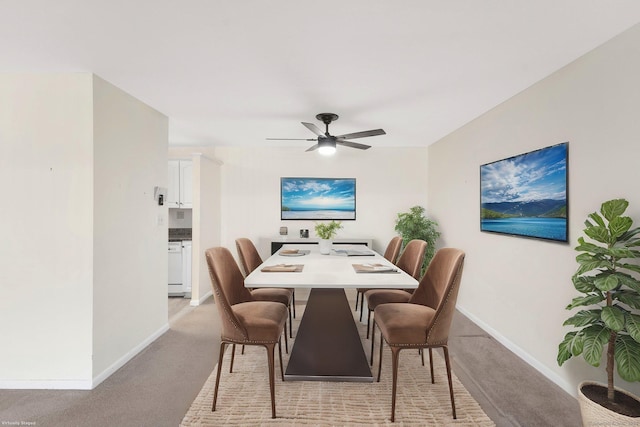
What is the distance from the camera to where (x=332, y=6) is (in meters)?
1.59

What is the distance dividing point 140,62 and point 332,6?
1.46 m

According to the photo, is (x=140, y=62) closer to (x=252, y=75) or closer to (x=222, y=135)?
(x=252, y=75)

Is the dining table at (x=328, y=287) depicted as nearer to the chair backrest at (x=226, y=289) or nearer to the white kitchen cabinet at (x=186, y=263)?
the chair backrest at (x=226, y=289)

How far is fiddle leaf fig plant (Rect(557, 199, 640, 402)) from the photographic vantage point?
5.02 ft

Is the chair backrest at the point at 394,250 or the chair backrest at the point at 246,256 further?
the chair backrest at the point at 394,250

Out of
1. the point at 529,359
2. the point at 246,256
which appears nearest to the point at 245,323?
the point at 246,256

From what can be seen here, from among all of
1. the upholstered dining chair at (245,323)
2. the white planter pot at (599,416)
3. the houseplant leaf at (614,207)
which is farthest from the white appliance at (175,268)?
the houseplant leaf at (614,207)

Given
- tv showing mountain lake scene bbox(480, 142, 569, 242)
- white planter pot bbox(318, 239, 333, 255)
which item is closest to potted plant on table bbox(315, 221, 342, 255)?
white planter pot bbox(318, 239, 333, 255)

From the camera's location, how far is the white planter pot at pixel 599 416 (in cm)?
148

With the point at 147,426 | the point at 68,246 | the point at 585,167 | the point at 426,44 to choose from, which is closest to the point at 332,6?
the point at 426,44

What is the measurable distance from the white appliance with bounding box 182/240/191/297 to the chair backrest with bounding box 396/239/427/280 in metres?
3.12

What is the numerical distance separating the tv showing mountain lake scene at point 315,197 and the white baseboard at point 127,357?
8.40ft

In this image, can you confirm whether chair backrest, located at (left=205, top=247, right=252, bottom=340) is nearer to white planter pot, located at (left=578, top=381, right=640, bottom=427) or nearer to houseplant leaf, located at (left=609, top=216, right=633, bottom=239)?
white planter pot, located at (left=578, top=381, right=640, bottom=427)

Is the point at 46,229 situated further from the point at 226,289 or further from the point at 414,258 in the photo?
the point at 414,258
